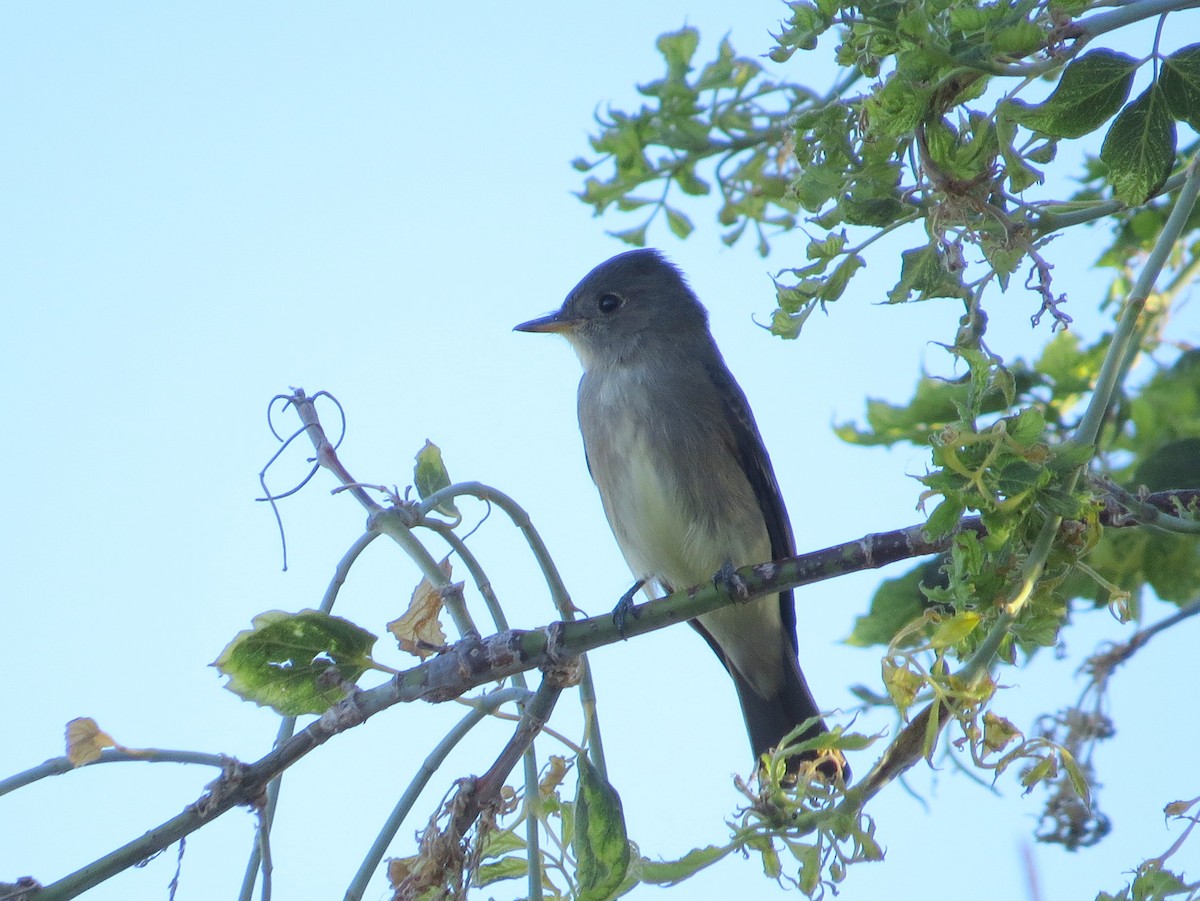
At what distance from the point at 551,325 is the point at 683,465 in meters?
1.10

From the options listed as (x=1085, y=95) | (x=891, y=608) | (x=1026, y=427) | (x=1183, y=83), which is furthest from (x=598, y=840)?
(x=891, y=608)

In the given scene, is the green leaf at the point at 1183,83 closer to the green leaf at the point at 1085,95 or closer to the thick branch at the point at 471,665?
the green leaf at the point at 1085,95

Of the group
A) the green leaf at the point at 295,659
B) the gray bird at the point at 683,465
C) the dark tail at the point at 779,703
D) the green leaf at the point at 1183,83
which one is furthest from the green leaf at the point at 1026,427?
the dark tail at the point at 779,703

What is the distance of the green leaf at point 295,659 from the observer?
2459 mm

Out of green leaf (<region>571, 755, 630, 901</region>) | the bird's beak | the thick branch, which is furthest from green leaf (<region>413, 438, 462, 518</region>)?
the bird's beak

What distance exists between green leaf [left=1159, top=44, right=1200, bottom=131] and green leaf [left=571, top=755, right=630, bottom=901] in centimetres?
142

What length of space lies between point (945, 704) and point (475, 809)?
811 mm

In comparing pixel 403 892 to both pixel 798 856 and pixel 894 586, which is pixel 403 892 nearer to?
pixel 798 856

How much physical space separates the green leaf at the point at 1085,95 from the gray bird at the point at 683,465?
118 inches

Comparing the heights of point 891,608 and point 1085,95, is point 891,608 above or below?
above

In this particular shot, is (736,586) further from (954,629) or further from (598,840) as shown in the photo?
(954,629)

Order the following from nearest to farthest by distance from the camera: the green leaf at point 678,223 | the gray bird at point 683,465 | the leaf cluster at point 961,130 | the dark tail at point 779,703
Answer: the leaf cluster at point 961,130 → the green leaf at point 678,223 → the gray bird at point 683,465 → the dark tail at point 779,703

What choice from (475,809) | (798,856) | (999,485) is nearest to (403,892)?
(475,809)

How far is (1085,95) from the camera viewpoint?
7.00 ft
